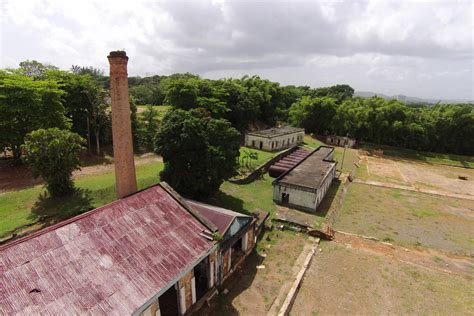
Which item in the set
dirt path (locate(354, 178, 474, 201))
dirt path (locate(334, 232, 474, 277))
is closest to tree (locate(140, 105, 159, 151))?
dirt path (locate(334, 232, 474, 277))

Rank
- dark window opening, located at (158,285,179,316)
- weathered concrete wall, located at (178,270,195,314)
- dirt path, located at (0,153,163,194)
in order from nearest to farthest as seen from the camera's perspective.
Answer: weathered concrete wall, located at (178,270,195,314) → dark window opening, located at (158,285,179,316) → dirt path, located at (0,153,163,194)

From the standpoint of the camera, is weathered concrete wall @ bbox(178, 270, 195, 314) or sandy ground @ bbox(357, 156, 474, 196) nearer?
weathered concrete wall @ bbox(178, 270, 195, 314)

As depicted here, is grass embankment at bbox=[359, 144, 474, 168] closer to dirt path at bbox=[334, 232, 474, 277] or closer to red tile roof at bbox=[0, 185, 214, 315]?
dirt path at bbox=[334, 232, 474, 277]

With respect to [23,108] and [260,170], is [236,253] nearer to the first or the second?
[260,170]

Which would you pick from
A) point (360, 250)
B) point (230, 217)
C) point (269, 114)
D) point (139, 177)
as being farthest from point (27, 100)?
point (269, 114)

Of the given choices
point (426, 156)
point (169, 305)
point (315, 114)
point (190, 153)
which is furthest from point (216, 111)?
point (426, 156)

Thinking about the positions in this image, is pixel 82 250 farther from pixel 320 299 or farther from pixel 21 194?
pixel 21 194

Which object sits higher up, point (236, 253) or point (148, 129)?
point (148, 129)
